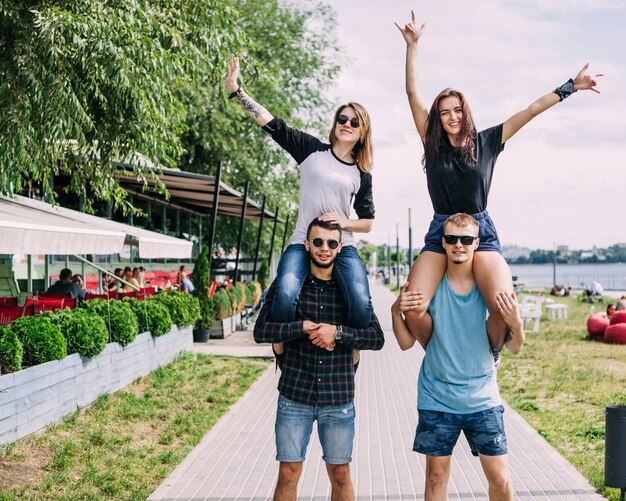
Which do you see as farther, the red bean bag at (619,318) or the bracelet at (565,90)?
the red bean bag at (619,318)

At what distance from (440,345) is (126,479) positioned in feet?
10.9

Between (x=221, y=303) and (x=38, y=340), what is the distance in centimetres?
1057

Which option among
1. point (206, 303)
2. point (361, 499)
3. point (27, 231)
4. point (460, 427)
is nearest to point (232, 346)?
point (206, 303)

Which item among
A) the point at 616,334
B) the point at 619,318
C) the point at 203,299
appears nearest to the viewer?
the point at 203,299

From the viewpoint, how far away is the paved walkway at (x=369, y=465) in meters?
5.97

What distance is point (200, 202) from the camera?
2419 centimetres

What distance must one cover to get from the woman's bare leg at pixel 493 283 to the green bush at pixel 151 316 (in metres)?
8.12

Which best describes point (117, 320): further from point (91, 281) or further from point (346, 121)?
point (91, 281)

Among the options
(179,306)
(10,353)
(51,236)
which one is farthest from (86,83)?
(179,306)

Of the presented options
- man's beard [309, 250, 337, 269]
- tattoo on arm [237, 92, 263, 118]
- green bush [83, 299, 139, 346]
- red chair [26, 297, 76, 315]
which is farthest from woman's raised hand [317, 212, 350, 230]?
red chair [26, 297, 76, 315]

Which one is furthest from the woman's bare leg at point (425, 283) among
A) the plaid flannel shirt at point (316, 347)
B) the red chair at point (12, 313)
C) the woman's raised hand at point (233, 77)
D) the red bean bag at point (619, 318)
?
the red bean bag at point (619, 318)

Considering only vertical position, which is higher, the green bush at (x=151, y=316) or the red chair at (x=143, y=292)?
the red chair at (x=143, y=292)

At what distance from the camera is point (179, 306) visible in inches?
528

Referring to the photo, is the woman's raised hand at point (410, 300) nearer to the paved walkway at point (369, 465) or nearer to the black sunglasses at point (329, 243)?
the black sunglasses at point (329, 243)
